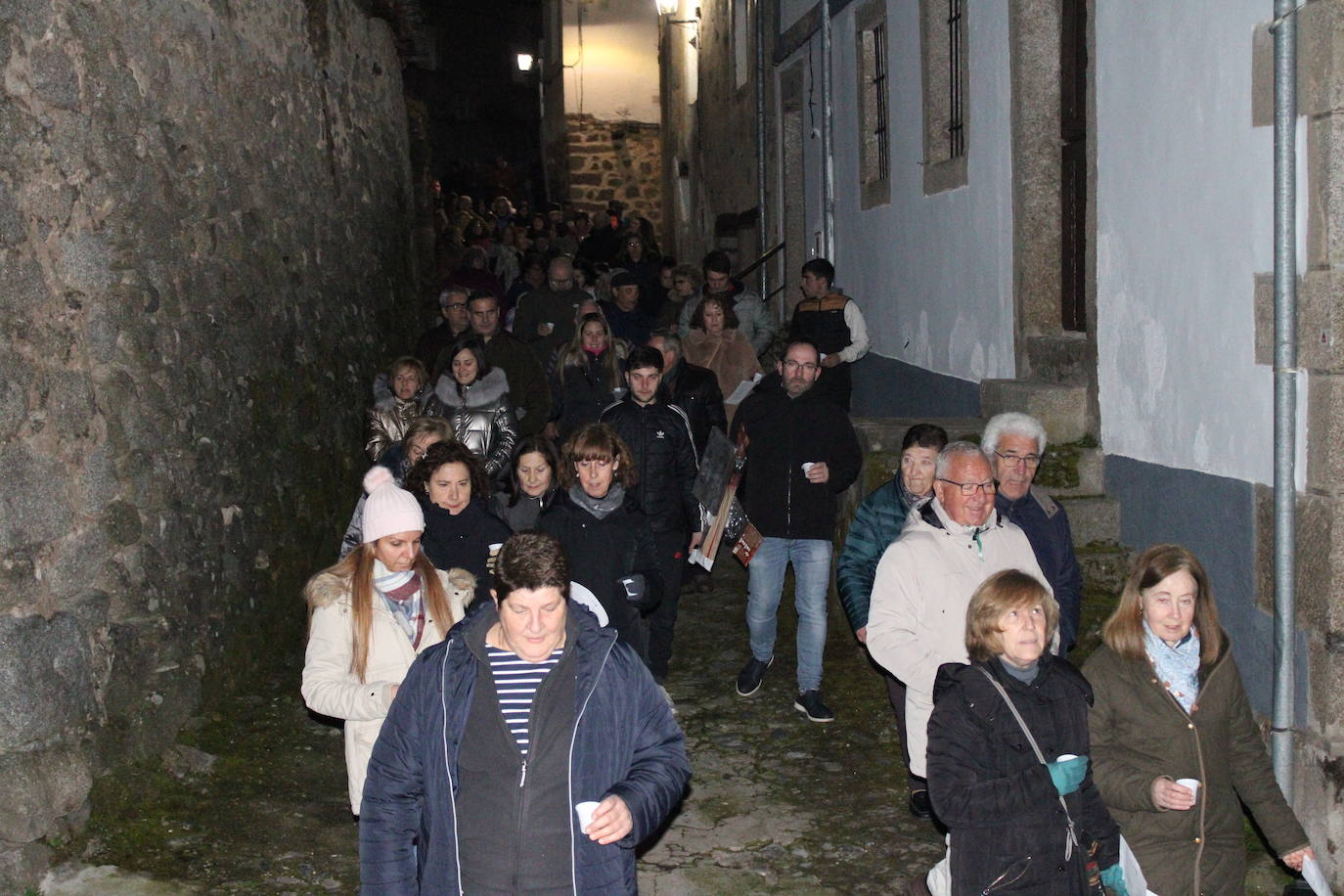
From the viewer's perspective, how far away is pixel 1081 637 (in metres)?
6.95

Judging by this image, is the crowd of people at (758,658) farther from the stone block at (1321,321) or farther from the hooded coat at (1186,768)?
the stone block at (1321,321)

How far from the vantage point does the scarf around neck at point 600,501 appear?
618 cm

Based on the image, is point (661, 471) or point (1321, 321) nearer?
point (1321, 321)

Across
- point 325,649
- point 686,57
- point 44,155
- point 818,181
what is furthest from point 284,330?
point 686,57

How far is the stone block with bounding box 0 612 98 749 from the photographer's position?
5.27m

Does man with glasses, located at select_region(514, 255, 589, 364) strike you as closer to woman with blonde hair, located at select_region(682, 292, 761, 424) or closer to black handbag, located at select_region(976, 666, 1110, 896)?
woman with blonde hair, located at select_region(682, 292, 761, 424)

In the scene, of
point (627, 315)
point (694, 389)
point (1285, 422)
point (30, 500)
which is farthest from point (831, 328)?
point (30, 500)

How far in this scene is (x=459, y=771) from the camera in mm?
3473

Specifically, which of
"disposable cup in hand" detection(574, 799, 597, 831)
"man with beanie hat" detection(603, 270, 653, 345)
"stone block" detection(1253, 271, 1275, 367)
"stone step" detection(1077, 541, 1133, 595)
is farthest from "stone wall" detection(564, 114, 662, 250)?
"disposable cup in hand" detection(574, 799, 597, 831)

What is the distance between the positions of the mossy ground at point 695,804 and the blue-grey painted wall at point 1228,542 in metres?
0.57

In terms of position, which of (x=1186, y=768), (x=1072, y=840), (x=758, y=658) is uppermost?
(x=1186, y=768)

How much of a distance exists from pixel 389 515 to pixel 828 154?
31.2 feet

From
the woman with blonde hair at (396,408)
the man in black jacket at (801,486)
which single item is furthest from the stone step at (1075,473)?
the woman with blonde hair at (396,408)

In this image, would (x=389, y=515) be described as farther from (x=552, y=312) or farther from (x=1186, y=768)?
(x=552, y=312)
